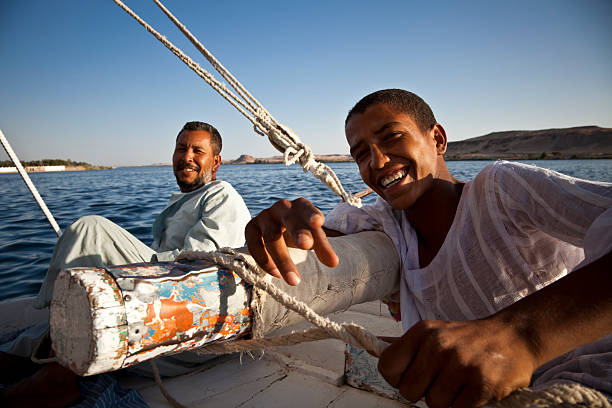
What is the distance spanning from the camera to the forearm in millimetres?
679

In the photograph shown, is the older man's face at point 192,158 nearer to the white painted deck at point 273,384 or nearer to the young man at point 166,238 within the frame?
the young man at point 166,238

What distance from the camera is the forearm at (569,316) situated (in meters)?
0.68

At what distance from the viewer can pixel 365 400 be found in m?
1.53

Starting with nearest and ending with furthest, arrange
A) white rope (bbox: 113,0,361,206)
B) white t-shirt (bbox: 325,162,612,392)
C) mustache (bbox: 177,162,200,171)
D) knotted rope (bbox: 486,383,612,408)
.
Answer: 1. knotted rope (bbox: 486,383,612,408)
2. white t-shirt (bbox: 325,162,612,392)
3. white rope (bbox: 113,0,361,206)
4. mustache (bbox: 177,162,200,171)

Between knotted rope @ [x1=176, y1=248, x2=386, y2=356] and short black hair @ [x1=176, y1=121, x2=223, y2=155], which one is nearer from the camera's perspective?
knotted rope @ [x1=176, y1=248, x2=386, y2=356]

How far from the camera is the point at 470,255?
1225mm

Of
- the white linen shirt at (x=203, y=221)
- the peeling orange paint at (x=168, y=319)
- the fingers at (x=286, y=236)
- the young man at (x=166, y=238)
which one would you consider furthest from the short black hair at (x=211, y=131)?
the peeling orange paint at (x=168, y=319)

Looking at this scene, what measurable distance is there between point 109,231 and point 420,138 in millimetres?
1709

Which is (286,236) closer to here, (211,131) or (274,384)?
(274,384)

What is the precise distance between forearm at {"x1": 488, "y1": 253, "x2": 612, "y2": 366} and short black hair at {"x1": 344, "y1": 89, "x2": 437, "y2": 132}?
93cm

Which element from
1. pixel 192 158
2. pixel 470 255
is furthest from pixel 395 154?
pixel 192 158

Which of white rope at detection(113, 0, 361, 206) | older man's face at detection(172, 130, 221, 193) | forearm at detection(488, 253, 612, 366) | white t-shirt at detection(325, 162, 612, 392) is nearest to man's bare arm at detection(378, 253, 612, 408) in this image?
forearm at detection(488, 253, 612, 366)

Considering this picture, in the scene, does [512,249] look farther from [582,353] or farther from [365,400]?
[365,400]

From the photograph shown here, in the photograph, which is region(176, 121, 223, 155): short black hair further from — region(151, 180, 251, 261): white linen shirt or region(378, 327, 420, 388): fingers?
region(378, 327, 420, 388): fingers
